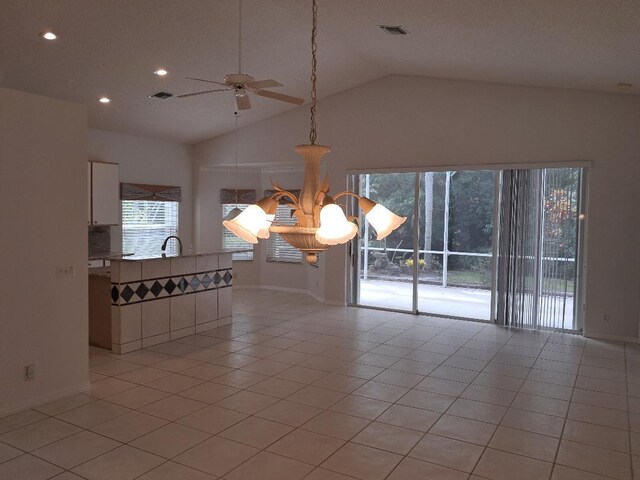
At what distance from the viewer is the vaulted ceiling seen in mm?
4250

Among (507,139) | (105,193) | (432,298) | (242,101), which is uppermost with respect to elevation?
(507,139)

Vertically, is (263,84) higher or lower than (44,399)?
higher

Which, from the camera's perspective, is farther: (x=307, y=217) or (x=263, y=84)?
(x=263, y=84)

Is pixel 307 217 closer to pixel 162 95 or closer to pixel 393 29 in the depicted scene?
Answer: pixel 393 29

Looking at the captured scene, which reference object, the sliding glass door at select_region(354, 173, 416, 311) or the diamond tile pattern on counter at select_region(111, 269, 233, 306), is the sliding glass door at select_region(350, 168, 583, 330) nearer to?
the sliding glass door at select_region(354, 173, 416, 311)

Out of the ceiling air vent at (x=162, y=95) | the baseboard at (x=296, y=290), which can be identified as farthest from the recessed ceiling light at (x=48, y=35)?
the baseboard at (x=296, y=290)

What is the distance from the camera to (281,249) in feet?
31.8

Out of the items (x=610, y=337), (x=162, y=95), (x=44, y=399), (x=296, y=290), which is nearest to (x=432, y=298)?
(x=610, y=337)

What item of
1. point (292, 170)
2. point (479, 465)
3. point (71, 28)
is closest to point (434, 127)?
point (292, 170)

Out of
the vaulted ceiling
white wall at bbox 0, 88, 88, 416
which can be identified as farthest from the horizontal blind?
white wall at bbox 0, 88, 88, 416

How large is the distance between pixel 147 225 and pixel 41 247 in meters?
4.96

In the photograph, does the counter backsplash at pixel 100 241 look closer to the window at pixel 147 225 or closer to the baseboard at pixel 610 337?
the window at pixel 147 225

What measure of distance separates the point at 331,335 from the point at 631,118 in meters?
4.29

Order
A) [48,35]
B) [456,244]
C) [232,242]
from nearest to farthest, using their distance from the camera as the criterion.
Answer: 1. [48,35]
2. [456,244]
3. [232,242]
